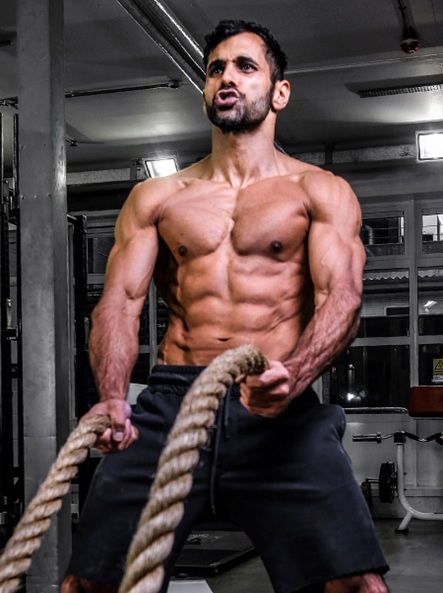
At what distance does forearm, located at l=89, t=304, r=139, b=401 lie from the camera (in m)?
2.02

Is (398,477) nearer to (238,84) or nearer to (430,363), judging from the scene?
(430,363)

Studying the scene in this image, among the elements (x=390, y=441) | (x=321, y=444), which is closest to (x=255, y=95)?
(x=321, y=444)

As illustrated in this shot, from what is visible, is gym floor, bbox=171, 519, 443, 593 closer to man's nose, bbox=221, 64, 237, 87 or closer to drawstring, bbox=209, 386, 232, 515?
drawstring, bbox=209, 386, 232, 515

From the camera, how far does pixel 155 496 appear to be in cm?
95

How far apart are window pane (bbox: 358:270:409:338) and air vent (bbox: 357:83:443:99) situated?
2345mm

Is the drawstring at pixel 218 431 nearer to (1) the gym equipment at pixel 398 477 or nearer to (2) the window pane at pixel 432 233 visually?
(1) the gym equipment at pixel 398 477

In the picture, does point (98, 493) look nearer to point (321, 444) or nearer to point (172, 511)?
point (321, 444)

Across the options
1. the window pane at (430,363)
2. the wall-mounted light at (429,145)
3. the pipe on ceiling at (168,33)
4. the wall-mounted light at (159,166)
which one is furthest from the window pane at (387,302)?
the pipe on ceiling at (168,33)

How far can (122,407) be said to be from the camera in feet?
6.07

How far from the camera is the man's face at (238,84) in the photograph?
2.20 metres

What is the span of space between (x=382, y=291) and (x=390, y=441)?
1586 millimetres

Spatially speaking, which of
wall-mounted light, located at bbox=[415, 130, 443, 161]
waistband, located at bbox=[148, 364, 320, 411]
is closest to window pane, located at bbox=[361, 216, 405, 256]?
wall-mounted light, located at bbox=[415, 130, 443, 161]

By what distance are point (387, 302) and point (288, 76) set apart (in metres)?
3.23

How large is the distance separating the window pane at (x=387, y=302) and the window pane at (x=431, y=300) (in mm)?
149
